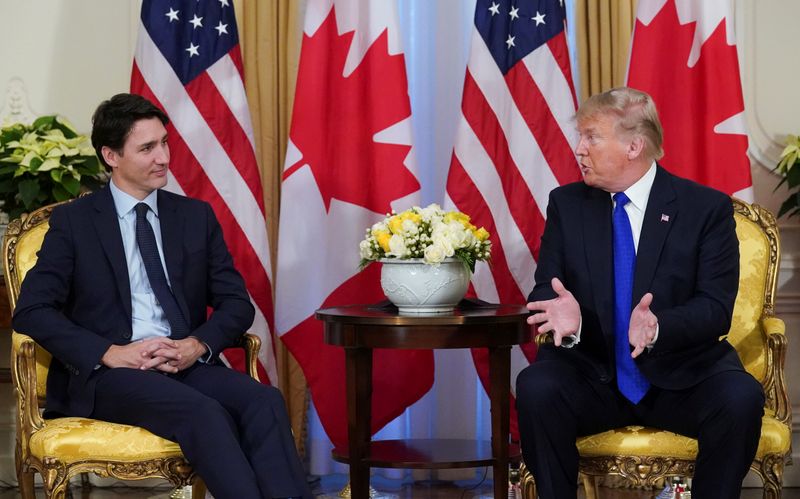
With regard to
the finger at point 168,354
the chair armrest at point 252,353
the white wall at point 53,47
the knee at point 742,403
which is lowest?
the knee at point 742,403

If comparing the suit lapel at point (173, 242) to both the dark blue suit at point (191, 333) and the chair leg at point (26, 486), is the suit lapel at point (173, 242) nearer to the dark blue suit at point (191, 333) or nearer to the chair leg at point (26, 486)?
the dark blue suit at point (191, 333)

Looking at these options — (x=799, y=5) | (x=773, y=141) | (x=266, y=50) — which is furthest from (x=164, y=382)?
(x=799, y=5)

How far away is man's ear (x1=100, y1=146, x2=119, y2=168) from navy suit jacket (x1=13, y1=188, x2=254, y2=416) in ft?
0.40

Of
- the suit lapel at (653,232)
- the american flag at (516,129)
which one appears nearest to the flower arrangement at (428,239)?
the suit lapel at (653,232)

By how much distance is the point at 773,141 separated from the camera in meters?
4.98

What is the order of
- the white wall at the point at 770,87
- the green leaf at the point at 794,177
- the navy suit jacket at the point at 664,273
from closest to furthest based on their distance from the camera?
the navy suit jacket at the point at 664,273
the green leaf at the point at 794,177
the white wall at the point at 770,87

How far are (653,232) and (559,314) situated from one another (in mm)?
475

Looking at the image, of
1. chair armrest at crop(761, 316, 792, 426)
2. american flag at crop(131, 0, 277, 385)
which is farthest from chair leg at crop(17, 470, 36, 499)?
chair armrest at crop(761, 316, 792, 426)

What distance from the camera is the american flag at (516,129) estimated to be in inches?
181

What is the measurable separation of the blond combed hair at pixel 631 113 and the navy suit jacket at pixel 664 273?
13cm

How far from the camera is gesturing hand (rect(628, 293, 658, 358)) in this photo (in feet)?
10.3

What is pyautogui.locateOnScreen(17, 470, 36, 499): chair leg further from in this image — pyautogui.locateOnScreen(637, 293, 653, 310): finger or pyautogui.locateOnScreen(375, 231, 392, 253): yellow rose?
pyautogui.locateOnScreen(637, 293, 653, 310): finger

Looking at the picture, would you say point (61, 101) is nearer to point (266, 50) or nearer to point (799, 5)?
point (266, 50)

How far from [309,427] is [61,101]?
6.52 feet
